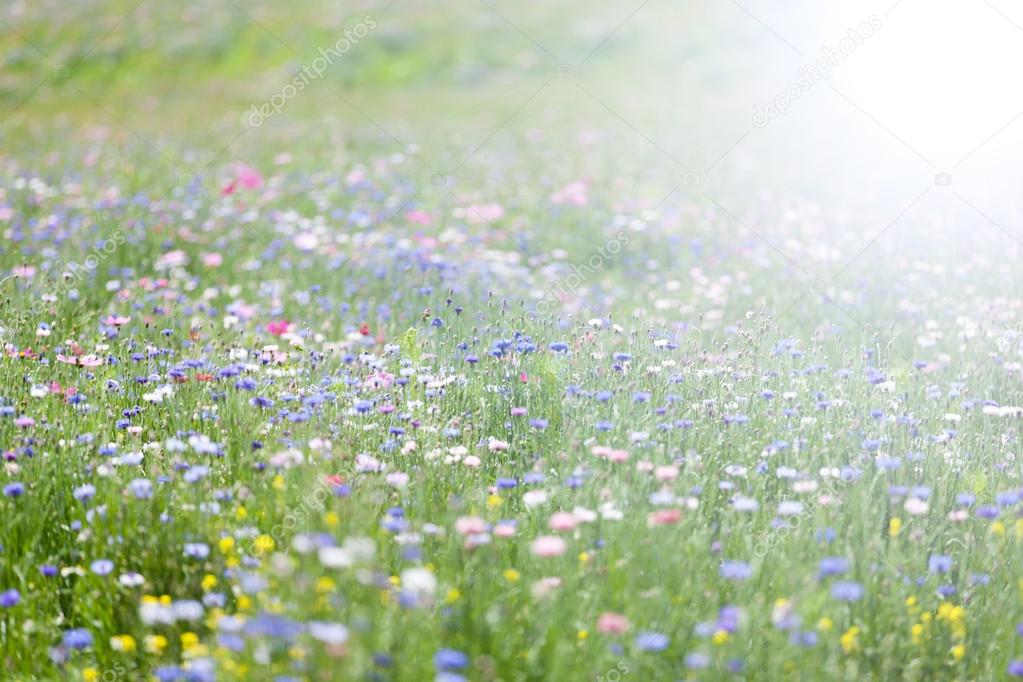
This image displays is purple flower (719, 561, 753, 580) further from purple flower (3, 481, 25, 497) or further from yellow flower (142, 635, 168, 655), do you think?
purple flower (3, 481, 25, 497)

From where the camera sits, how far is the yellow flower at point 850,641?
2811mm

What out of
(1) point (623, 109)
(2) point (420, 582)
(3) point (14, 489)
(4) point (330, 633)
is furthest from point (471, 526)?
(1) point (623, 109)

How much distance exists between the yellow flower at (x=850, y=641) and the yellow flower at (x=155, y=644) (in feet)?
6.08

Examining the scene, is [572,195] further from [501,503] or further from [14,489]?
[14,489]

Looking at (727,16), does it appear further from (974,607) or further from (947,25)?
(974,607)

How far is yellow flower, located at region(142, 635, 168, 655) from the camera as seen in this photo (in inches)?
109

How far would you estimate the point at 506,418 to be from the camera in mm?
4262

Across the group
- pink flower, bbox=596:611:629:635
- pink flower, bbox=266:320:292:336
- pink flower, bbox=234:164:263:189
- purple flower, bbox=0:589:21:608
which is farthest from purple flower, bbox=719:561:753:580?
pink flower, bbox=234:164:263:189

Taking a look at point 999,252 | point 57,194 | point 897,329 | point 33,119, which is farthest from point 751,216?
point 33,119

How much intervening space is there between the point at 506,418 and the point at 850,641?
1.80m

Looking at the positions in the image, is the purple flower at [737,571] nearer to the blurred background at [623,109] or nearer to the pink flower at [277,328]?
the pink flower at [277,328]

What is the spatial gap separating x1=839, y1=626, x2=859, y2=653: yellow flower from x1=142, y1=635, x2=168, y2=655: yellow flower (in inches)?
73.0

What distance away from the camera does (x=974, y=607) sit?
129 inches

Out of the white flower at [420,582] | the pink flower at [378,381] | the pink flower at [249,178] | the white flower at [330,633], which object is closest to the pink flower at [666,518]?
the white flower at [420,582]
